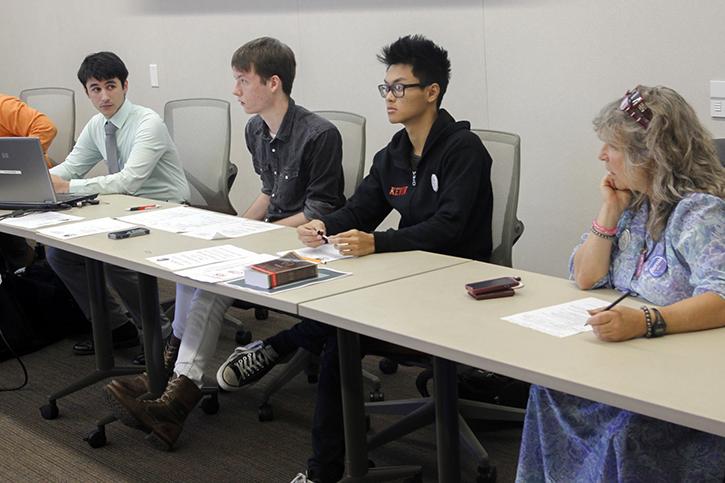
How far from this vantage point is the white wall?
361 centimetres

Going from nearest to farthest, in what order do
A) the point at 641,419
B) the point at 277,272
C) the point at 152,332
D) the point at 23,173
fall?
the point at 641,419, the point at 277,272, the point at 152,332, the point at 23,173

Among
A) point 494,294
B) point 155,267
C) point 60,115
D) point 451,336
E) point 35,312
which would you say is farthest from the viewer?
point 60,115

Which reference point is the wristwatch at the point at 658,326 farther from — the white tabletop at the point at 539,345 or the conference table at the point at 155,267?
the conference table at the point at 155,267

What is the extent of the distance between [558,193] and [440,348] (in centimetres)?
224

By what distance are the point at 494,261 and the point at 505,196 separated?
0.68 feet

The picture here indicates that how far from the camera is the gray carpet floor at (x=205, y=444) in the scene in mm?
3014

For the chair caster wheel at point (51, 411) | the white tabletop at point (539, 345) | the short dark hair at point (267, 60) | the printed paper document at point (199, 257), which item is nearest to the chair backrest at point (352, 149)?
the short dark hair at point (267, 60)

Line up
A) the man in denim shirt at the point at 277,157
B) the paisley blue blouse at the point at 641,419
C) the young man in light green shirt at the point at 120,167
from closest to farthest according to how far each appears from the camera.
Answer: the paisley blue blouse at the point at 641,419, the man in denim shirt at the point at 277,157, the young man in light green shirt at the point at 120,167

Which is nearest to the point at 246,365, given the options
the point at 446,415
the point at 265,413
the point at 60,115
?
the point at 265,413

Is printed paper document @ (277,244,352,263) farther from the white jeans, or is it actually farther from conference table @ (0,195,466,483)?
the white jeans

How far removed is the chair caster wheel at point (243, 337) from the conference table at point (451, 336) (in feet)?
3.41

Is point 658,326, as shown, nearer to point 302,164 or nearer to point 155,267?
point 155,267

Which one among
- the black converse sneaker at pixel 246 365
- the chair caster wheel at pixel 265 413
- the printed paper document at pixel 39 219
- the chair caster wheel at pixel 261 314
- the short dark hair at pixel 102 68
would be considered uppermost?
the short dark hair at pixel 102 68

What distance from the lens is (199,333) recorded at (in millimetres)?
3195
